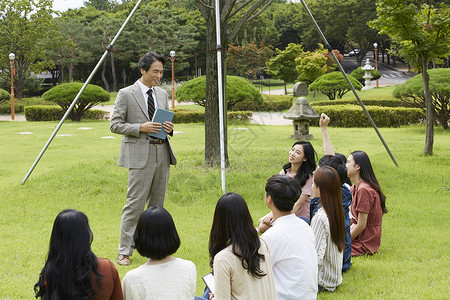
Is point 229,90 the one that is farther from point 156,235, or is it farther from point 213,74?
point 156,235

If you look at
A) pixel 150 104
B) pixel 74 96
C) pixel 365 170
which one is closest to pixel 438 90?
pixel 365 170

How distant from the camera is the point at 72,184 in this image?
7180 mm

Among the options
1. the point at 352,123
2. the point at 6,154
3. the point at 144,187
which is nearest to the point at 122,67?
the point at 352,123

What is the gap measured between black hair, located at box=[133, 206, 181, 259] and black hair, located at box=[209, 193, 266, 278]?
0.27 m

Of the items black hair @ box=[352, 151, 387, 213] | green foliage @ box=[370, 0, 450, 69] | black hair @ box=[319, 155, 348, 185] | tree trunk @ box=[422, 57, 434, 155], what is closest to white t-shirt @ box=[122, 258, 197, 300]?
black hair @ box=[319, 155, 348, 185]

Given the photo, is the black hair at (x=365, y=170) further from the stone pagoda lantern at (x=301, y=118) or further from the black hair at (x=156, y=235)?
the stone pagoda lantern at (x=301, y=118)

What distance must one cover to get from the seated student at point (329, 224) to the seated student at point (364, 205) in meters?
0.75

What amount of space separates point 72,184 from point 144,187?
3.33 meters

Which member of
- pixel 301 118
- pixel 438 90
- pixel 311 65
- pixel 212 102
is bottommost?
pixel 301 118

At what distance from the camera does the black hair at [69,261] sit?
2158 millimetres

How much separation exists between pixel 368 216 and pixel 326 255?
96 centimetres

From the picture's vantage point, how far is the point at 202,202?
6.33 m

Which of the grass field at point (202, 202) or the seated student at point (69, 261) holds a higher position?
the seated student at point (69, 261)

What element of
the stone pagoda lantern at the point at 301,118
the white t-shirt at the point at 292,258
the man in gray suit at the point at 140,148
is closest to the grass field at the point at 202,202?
the man in gray suit at the point at 140,148
